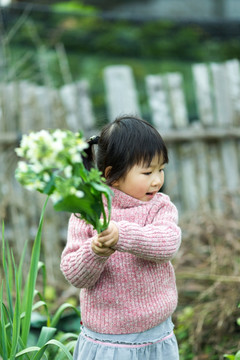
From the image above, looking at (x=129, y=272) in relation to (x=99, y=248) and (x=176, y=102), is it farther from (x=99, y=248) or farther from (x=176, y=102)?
(x=176, y=102)

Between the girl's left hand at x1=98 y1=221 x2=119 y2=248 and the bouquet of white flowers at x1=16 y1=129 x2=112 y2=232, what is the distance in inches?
7.4

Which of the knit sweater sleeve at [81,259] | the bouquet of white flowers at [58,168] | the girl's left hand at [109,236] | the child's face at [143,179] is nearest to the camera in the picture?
the bouquet of white flowers at [58,168]

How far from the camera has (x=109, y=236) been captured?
1.85m

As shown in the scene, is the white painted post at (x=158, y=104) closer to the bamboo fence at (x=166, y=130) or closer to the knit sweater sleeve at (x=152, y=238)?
the bamboo fence at (x=166, y=130)

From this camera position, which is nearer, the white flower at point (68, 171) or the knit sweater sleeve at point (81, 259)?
the white flower at point (68, 171)

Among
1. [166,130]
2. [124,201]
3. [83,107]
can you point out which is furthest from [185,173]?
[124,201]

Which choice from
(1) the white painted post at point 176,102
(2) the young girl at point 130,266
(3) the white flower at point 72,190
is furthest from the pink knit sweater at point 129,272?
(1) the white painted post at point 176,102

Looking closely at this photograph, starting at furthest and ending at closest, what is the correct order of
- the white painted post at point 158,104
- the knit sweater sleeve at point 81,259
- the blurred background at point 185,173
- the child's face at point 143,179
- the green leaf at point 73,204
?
the white painted post at point 158,104 < the blurred background at point 185,173 < the child's face at point 143,179 < the knit sweater sleeve at point 81,259 < the green leaf at point 73,204

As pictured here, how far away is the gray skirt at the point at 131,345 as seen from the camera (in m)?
2.09

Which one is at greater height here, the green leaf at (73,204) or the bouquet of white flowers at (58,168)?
the bouquet of white flowers at (58,168)

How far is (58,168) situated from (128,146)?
551 millimetres

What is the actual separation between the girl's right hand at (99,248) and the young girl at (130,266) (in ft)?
0.28

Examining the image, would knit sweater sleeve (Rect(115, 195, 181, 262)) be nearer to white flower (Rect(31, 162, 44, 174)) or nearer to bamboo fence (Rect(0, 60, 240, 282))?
white flower (Rect(31, 162, 44, 174))

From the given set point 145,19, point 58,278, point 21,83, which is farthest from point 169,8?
point 58,278
